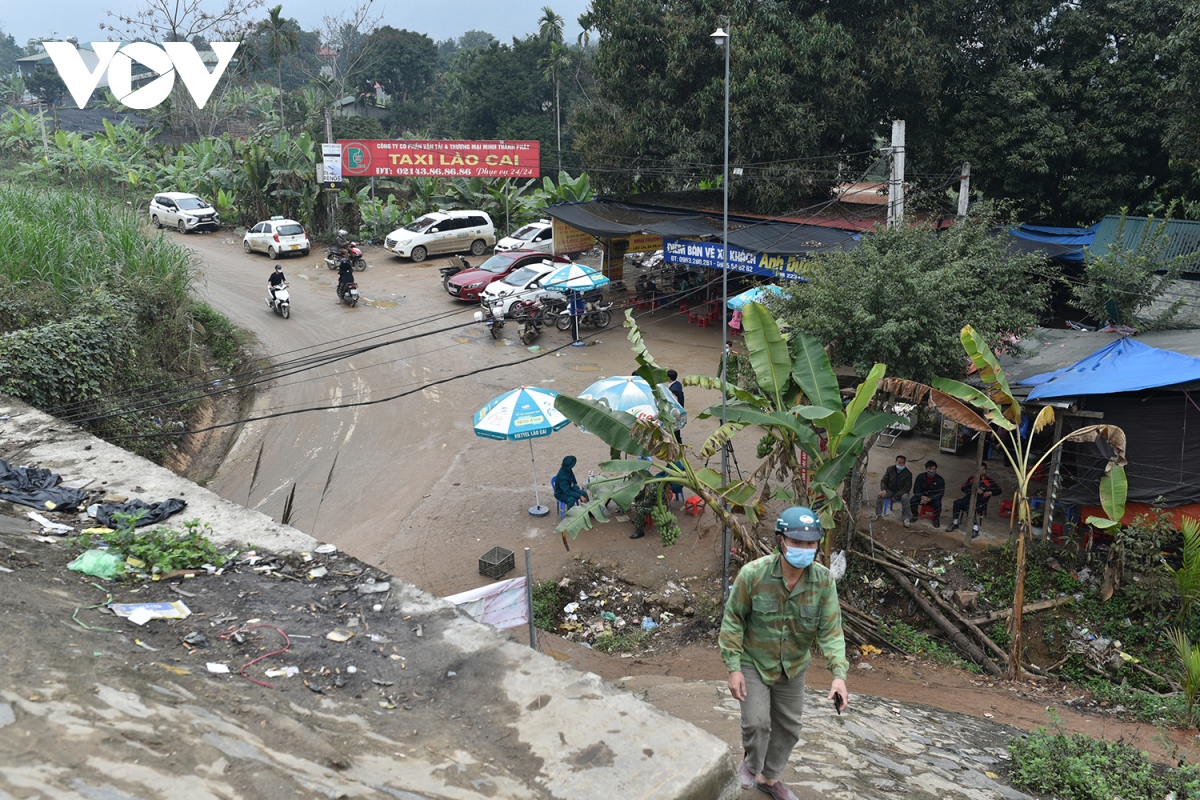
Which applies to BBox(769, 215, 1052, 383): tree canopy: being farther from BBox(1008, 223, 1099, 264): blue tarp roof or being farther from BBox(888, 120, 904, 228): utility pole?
BBox(1008, 223, 1099, 264): blue tarp roof

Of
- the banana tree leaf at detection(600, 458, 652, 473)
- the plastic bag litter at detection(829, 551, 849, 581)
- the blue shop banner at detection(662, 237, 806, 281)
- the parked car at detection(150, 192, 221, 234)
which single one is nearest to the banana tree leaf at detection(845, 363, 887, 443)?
the plastic bag litter at detection(829, 551, 849, 581)

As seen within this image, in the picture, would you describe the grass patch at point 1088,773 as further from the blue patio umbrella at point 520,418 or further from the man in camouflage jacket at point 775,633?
the blue patio umbrella at point 520,418

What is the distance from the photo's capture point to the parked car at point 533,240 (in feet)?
84.2

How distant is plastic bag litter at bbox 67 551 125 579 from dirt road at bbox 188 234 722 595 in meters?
4.44

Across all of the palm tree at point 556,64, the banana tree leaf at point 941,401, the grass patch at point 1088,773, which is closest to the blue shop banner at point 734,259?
the banana tree leaf at point 941,401

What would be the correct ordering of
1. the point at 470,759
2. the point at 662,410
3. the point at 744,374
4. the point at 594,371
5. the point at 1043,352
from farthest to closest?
the point at 594,371
the point at 1043,352
the point at 744,374
the point at 662,410
the point at 470,759

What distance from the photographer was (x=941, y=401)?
8852 mm

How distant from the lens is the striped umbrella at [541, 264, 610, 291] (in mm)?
18781

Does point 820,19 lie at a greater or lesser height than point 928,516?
greater

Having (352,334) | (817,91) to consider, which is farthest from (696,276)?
(352,334)

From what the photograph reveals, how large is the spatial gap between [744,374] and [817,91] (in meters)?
11.5

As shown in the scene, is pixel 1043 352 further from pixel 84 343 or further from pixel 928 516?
pixel 84 343

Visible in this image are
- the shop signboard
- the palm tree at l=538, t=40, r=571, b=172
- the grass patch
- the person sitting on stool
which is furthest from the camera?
A: the palm tree at l=538, t=40, r=571, b=172

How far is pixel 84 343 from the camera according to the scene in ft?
39.3
